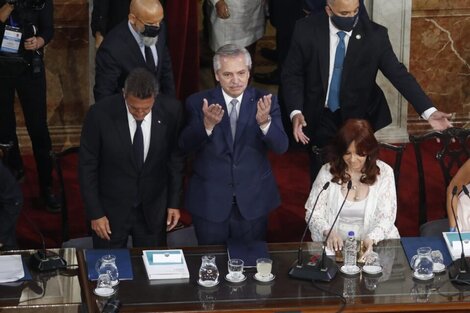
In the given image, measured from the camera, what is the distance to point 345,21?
6.86 meters

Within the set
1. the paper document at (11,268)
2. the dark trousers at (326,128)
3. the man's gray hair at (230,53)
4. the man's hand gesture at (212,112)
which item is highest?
the man's gray hair at (230,53)

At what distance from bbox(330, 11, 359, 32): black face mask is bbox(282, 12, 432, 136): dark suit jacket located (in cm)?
7

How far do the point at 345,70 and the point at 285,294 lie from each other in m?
1.92

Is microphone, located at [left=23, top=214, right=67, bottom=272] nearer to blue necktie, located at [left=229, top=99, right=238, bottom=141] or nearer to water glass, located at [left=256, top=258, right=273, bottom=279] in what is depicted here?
water glass, located at [left=256, top=258, right=273, bottom=279]

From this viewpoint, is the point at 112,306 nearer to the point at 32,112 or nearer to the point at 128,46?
the point at 128,46

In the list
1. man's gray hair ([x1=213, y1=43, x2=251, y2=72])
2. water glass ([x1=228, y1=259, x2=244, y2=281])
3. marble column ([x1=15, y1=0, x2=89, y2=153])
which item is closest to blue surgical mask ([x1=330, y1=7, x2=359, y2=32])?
man's gray hair ([x1=213, y1=43, x2=251, y2=72])

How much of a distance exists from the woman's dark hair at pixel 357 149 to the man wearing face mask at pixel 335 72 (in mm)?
681

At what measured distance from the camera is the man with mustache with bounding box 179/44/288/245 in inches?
240

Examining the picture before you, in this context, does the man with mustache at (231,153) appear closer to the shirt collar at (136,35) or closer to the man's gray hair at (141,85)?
the man's gray hair at (141,85)

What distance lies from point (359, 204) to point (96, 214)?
137 cm

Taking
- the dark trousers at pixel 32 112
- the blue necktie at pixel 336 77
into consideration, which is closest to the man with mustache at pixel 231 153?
the blue necktie at pixel 336 77

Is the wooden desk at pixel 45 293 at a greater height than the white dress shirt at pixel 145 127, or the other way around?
the white dress shirt at pixel 145 127

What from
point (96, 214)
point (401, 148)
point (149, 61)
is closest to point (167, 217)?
point (96, 214)

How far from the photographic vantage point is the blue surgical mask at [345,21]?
6855 millimetres
